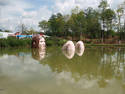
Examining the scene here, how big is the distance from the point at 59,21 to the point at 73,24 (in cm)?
545

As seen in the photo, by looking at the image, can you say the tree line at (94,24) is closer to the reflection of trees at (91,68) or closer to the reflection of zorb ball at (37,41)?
the reflection of zorb ball at (37,41)

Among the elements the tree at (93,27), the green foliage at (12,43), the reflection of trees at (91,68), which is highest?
the tree at (93,27)

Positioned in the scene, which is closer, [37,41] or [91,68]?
[91,68]

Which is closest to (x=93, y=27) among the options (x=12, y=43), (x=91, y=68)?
(x=12, y=43)

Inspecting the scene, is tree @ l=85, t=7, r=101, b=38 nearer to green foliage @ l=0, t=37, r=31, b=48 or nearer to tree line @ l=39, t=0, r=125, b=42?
tree line @ l=39, t=0, r=125, b=42

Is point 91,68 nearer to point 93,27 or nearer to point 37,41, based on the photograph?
point 37,41

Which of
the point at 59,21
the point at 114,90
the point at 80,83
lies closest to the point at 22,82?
the point at 80,83

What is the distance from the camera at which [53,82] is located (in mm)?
4219

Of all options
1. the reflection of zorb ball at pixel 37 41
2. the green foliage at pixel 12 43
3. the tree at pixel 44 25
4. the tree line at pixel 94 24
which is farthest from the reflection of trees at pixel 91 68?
the tree at pixel 44 25

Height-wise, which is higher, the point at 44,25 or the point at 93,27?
the point at 44,25

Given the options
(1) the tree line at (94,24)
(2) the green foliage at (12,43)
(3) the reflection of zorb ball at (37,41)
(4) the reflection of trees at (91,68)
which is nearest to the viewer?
(4) the reflection of trees at (91,68)

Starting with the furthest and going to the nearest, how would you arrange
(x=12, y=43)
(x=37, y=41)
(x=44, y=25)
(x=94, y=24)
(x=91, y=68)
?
(x=44, y=25) → (x=94, y=24) → (x=12, y=43) → (x=37, y=41) → (x=91, y=68)

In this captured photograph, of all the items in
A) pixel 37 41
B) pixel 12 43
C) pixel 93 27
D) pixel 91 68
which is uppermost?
pixel 93 27

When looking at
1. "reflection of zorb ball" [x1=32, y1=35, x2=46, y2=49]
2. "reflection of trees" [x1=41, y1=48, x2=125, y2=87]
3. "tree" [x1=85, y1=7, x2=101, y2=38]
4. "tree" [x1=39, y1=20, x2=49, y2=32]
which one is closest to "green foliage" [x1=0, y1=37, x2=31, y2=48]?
"reflection of zorb ball" [x1=32, y1=35, x2=46, y2=49]
